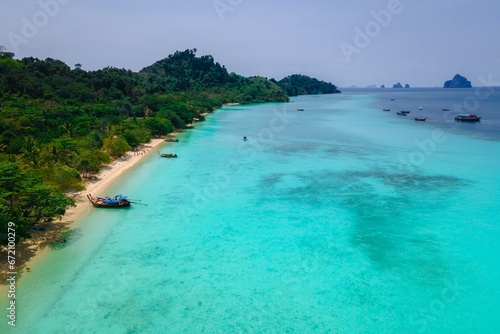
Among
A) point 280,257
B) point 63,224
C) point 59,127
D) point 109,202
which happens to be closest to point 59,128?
point 59,127

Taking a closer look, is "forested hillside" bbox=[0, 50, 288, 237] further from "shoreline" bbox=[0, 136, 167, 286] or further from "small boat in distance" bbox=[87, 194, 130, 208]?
"small boat in distance" bbox=[87, 194, 130, 208]

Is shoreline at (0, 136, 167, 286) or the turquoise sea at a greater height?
shoreline at (0, 136, 167, 286)

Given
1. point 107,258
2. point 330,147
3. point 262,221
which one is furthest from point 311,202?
point 330,147

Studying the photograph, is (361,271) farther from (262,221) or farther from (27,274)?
(27,274)

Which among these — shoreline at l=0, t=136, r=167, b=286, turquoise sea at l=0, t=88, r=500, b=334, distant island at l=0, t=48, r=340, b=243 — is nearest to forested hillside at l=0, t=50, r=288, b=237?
distant island at l=0, t=48, r=340, b=243

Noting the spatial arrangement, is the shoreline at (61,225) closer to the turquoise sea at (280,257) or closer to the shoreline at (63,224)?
the shoreline at (63,224)

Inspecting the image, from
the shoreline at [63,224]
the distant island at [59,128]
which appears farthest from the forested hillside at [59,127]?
the shoreline at [63,224]
